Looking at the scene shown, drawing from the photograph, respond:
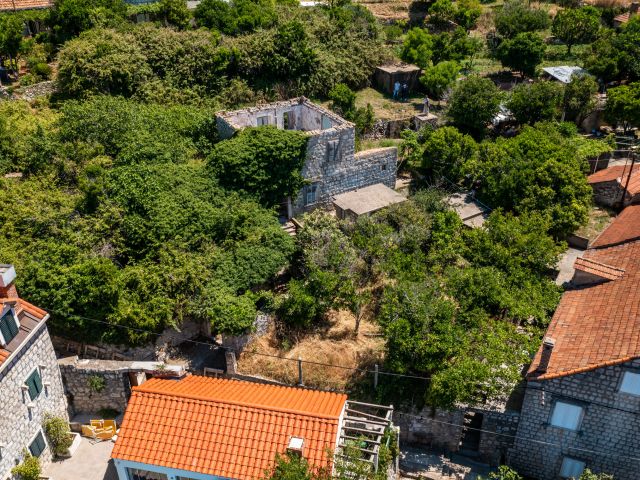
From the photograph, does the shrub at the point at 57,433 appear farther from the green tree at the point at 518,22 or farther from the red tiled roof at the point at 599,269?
the green tree at the point at 518,22

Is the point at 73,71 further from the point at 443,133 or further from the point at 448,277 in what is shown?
the point at 448,277

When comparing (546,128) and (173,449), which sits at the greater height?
(546,128)

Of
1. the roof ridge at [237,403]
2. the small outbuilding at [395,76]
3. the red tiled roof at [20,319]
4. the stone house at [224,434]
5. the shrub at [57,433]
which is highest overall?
the small outbuilding at [395,76]

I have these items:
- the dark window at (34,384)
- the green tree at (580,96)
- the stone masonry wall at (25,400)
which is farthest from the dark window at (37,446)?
the green tree at (580,96)

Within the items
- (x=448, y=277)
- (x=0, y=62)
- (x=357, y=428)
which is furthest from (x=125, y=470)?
(x=0, y=62)

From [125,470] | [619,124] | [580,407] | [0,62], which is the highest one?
[0,62]

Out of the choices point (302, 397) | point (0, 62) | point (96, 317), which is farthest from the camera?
point (0, 62)

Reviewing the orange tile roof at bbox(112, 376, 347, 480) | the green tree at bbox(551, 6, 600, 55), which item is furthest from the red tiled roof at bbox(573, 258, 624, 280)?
the green tree at bbox(551, 6, 600, 55)
